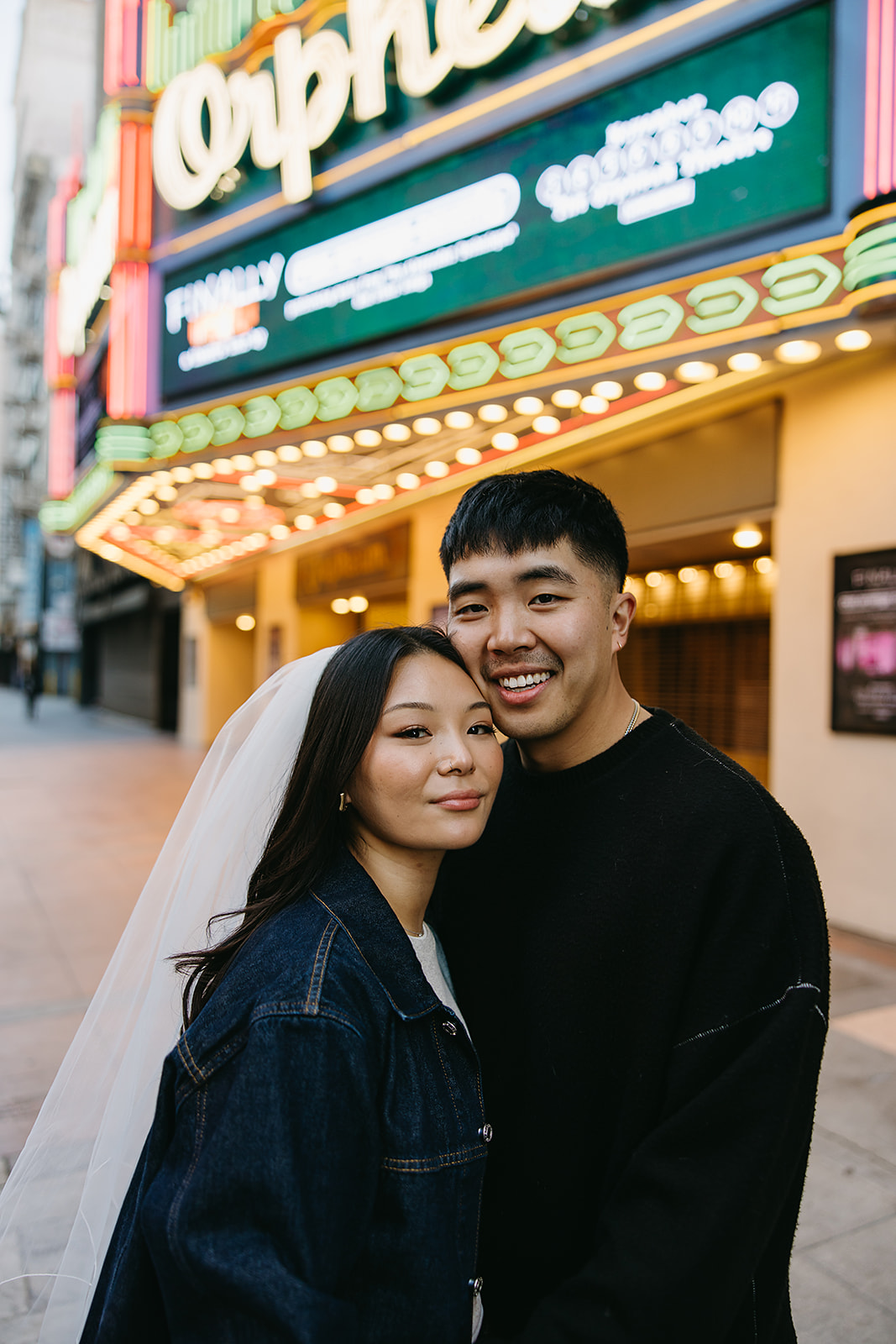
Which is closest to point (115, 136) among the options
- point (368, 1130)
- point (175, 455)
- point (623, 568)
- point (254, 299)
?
point (254, 299)

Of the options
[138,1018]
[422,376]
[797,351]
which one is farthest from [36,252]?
[138,1018]

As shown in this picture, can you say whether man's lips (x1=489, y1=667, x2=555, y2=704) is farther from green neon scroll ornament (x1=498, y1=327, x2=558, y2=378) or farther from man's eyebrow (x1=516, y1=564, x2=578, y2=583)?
green neon scroll ornament (x1=498, y1=327, x2=558, y2=378)

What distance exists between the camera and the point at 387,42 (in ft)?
27.7

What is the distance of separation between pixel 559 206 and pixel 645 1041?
6.96 m

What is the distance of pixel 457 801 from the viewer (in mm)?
1532

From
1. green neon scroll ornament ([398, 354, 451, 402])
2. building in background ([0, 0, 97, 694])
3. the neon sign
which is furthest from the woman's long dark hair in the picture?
building in background ([0, 0, 97, 694])

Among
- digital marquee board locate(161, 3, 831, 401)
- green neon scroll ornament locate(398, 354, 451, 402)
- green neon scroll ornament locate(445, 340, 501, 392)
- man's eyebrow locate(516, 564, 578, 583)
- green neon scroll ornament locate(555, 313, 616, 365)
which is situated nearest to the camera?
man's eyebrow locate(516, 564, 578, 583)

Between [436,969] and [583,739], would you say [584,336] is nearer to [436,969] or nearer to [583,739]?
[583,739]

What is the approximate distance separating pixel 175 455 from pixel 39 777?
6697mm

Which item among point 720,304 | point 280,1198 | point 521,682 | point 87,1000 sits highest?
point 720,304

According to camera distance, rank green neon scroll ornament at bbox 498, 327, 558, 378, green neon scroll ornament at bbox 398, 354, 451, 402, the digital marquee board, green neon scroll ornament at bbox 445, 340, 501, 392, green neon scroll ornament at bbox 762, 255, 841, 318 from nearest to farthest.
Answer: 1. green neon scroll ornament at bbox 762, 255, 841, 318
2. the digital marquee board
3. green neon scroll ornament at bbox 498, 327, 558, 378
4. green neon scroll ornament at bbox 445, 340, 501, 392
5. green neon scroll ornament at bbox 398, 354, 451, 402

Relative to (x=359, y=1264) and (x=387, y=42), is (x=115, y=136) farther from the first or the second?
(x=359, y=1264)

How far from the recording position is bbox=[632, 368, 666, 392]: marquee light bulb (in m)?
6.10

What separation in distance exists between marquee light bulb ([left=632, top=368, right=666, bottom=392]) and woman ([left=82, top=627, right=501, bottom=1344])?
505cm
